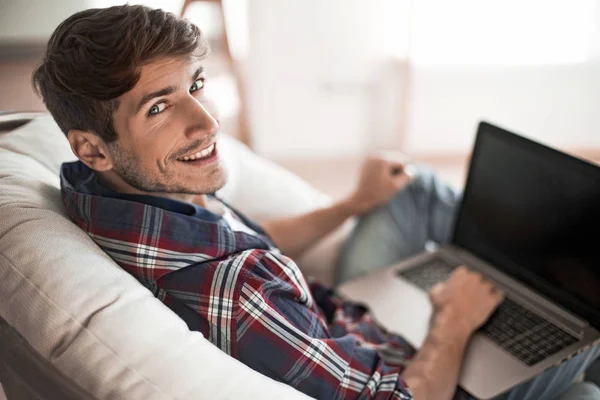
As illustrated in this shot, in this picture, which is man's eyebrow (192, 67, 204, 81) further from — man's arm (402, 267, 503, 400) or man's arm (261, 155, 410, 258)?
man's arm (402, 267, 503, 400)

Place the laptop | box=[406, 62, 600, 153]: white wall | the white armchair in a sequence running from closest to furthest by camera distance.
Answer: the white armchair, the laptop, box=[406, 62, 600, 153]: white wall

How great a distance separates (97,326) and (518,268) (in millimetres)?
938

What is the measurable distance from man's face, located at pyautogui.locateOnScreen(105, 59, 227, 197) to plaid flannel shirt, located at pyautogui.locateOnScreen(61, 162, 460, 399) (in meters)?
0.08

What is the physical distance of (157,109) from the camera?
103 centimetres

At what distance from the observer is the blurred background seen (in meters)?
2.66

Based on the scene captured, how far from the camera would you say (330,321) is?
1.38 meters

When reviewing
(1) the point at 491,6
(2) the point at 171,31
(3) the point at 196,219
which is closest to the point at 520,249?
(3) the point at 196,219

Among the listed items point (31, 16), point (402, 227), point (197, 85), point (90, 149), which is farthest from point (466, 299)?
point (31, 16)

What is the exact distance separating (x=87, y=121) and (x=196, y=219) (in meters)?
0.24

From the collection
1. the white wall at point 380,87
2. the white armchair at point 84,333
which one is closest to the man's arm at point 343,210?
the white armchair at point 84,333

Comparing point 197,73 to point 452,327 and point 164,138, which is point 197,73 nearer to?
point 164,138

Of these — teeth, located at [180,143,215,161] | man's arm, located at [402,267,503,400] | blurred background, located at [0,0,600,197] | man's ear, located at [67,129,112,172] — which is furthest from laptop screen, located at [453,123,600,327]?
blurred background, located at [0,0,600,197]

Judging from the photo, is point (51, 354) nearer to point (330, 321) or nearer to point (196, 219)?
point (196, 219)

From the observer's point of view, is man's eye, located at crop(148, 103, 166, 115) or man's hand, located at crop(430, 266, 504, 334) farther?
man's hand, located at crop(430, 266, 504, 334)
